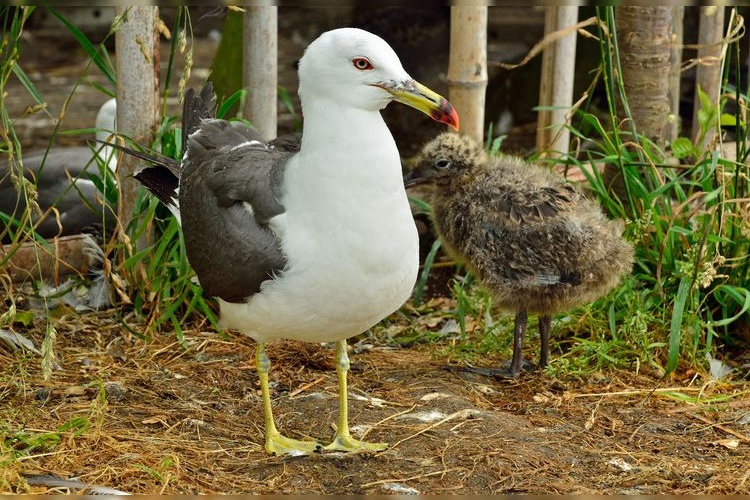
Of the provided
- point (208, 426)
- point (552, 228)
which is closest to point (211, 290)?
point (208, 426)

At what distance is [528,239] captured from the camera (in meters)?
5.34

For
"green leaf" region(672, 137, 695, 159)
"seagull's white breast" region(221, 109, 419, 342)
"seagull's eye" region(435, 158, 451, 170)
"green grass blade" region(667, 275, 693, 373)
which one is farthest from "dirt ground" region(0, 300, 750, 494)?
"green leaf" region(672, 137, 695, 159)

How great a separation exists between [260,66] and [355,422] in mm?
2464

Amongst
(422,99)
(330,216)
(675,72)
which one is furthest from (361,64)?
(675,72)

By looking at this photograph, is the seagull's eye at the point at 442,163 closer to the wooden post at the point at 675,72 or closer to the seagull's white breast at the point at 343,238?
the seagull's white breast at the point at 343,238

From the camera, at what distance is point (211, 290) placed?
15.4 ft

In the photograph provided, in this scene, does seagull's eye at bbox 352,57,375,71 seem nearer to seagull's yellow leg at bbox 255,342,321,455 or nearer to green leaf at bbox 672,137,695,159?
seagull's yellow leg at bbox 255,342,321,455

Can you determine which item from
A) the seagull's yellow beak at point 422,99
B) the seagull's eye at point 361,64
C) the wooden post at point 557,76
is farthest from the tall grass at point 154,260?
the wooden post at point 557,76

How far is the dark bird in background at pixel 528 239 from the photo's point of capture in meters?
5.29

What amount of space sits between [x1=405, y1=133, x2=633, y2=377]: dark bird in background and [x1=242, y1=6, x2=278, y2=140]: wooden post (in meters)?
1.34

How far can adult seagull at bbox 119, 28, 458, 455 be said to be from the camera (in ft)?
13.6

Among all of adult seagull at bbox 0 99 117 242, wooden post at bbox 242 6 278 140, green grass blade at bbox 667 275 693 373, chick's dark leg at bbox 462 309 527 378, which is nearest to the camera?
green grass blade at bbox 667 275 693 373

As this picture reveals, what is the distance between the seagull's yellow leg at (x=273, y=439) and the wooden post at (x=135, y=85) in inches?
62.1

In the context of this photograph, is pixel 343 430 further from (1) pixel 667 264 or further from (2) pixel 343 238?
(1) pixel 667 264
